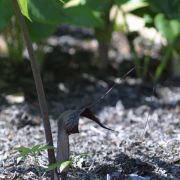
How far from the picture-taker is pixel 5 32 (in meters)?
2.21

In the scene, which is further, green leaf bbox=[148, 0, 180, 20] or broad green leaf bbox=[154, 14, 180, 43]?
green leaf bbox=[148, 0, 180, 20]

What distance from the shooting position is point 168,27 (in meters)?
1.82

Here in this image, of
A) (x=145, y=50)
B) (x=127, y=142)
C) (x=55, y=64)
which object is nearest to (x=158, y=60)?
(x=145, y=50)

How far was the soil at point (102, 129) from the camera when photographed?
4.15 ft

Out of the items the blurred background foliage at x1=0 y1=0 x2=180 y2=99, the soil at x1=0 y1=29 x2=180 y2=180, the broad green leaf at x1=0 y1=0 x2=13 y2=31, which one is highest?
the broad green leaf at x1=0 y1=0 x2=13 y2=31

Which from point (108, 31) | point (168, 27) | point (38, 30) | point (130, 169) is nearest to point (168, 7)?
point (168, 27)

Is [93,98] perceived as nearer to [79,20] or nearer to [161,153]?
[79,20]

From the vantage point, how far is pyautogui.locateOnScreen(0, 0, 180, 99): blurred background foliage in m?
1.81

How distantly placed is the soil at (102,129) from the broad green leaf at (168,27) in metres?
0.28

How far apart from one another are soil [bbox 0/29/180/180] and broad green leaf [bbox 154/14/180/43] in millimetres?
281

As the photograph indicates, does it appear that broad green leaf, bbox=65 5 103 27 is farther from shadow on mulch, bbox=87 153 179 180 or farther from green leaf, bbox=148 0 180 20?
shadow on mulch, bbox=87 153 179 180

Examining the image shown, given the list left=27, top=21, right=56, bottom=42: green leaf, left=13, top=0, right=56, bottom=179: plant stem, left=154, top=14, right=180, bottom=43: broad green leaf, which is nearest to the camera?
left=13, top=0, right=56, bottom=179: plant stem

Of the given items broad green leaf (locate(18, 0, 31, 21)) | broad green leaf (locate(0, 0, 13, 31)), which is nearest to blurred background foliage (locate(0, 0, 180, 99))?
broad green leaf (locate(0, 0, 13, 31))

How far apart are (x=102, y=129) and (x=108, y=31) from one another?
0.67m
